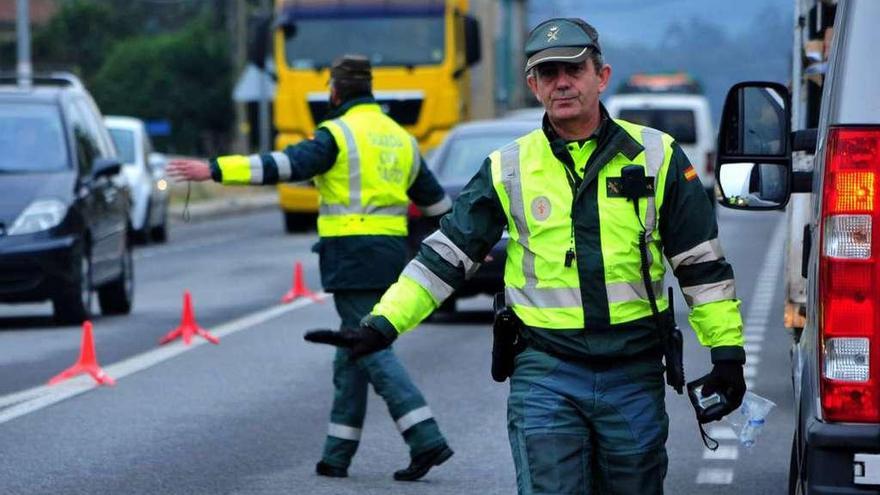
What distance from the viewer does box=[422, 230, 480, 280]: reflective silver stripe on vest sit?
19.1 ft

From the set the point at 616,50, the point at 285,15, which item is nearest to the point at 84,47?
the point at 616,50

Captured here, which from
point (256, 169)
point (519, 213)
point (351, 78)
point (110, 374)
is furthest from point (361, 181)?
point (110, 374)

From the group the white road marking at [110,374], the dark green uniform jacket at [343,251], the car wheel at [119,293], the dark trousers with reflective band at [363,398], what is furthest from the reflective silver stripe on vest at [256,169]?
the car wheel at [119,293]

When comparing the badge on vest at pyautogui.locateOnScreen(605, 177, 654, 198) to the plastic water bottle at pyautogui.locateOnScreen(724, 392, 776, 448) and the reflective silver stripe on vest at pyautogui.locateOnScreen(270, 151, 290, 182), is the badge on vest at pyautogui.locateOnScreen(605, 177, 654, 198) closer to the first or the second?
the plastic water bottle at pyautogui.locateOnScreen(724, 392, 776, 448)

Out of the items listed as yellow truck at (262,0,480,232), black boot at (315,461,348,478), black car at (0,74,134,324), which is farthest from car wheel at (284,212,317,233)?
black boot at (315,461,348,478)

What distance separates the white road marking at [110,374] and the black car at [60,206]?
1.11 m

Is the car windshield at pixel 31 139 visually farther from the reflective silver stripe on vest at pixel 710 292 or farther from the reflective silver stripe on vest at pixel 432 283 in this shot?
the reflective silver stripe on vest at pixel 710 292

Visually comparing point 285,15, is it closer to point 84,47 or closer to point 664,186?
point 664,186

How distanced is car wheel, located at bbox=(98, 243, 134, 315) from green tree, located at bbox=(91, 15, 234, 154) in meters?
73.2

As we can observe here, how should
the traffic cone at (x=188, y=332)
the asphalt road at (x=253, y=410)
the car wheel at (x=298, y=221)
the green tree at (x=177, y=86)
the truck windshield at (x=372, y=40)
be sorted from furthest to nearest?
the green tree at (x=177, y=86), the car wheel at (x=298, y=221), the truck windshield at (x=372, y=40), the traffic cone at (x=188, y=332), the asphalt road at (x=253, y=410)

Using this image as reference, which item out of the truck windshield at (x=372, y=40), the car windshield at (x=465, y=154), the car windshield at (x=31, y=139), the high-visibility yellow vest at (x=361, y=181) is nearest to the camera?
the high-visibility yellow vest at (x=361, y=181)

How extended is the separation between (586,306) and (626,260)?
0.52 feet

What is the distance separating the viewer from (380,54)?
2964 cm

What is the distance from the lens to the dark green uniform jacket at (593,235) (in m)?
5.66
